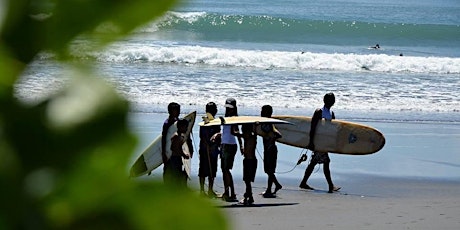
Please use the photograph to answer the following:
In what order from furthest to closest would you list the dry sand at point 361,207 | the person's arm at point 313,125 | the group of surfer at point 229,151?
the person's arm at point 313,125 < the group of surfer at point 229,151 < the dry sand at point 361,207

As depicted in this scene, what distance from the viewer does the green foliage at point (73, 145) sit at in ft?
1.18

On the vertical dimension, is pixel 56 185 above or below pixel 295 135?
above

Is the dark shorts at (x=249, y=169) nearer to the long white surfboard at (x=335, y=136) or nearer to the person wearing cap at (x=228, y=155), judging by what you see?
the person wearing cap at (x=228, y=155)

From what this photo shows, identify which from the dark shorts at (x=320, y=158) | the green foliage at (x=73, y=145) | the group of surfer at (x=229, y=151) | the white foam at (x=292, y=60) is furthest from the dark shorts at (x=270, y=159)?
the white foam at (x=292, y=60)

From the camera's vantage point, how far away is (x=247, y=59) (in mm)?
26500

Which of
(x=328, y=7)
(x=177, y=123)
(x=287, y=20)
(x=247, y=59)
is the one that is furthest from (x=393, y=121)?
(x=328, y=7)

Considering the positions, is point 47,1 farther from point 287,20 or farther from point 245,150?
point 287,20

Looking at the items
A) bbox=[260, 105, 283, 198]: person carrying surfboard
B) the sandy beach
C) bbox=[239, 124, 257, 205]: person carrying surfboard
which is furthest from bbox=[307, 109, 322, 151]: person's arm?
bbox=[239, 124, 257, 205]: person carrying surfboard

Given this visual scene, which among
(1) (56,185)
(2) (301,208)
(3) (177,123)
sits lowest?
(2) (301,208)

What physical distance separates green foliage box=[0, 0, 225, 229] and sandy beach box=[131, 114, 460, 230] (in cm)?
857

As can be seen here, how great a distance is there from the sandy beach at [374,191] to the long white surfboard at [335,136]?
32 cm

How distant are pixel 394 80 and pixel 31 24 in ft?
75.5

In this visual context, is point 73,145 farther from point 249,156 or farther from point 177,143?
point 249,156

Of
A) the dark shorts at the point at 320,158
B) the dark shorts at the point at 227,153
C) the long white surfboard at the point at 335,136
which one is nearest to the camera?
the dark shorts at the point at 227,153
